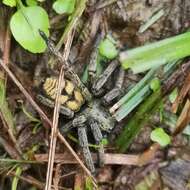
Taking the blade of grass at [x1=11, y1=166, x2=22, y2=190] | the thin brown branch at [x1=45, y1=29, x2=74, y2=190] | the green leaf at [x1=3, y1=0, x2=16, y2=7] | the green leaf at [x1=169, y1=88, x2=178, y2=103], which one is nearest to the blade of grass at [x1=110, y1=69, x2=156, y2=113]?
the green leaf at [x1=169, y1=88, x2=178, y2=103]

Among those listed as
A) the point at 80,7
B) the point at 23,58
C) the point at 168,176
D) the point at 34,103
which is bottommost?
the point at 168,176

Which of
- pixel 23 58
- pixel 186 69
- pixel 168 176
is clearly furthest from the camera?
pixel 23 58

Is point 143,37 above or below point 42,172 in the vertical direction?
above

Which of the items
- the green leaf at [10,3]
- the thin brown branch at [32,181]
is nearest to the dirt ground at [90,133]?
the thin brown branch at [32,181]

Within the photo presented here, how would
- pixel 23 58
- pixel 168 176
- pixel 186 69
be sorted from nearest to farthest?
1. pixel 186 69
2. pixel 168 176
3. pixel 23 58

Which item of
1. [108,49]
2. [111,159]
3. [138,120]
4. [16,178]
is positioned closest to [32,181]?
[16,178]

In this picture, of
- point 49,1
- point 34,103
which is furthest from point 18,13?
point 34,103

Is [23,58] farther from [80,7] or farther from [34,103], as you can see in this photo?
[80,7]
